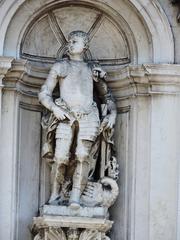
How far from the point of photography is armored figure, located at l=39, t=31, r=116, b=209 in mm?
25297

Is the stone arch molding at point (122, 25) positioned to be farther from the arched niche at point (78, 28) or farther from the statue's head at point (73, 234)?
the statue's head at point (73, 234)

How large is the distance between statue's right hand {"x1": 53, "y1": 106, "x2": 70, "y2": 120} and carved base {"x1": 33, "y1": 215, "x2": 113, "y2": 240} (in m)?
1.24

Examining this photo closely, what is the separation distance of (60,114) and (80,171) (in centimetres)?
76

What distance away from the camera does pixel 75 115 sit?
25.3m

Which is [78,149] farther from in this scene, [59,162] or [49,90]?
[49,90]

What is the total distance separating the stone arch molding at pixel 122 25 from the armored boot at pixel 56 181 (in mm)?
1533

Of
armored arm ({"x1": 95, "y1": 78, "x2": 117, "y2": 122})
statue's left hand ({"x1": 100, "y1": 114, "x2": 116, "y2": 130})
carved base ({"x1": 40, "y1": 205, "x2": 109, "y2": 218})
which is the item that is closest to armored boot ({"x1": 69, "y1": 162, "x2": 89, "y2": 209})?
carved base ({"x1": 40, "y1": 205, "x2": 109, "y2": 218})

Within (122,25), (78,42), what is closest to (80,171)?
(78,42)

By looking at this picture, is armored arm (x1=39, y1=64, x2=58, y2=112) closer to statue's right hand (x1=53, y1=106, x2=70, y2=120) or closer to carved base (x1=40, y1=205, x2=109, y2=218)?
statue's right hand (x1=53, y1=106, x2=70, y2=120)

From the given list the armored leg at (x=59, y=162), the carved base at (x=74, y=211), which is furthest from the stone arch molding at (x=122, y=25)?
the carved base at (x=74, y=211)

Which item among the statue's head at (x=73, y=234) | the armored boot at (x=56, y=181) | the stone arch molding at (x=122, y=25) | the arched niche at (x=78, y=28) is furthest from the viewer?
the arched niche at (x=78, y=28)

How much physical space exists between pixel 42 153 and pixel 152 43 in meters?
1.97

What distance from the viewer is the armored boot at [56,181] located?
25.4 metres

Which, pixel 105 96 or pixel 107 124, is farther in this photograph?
pixel 105 96
